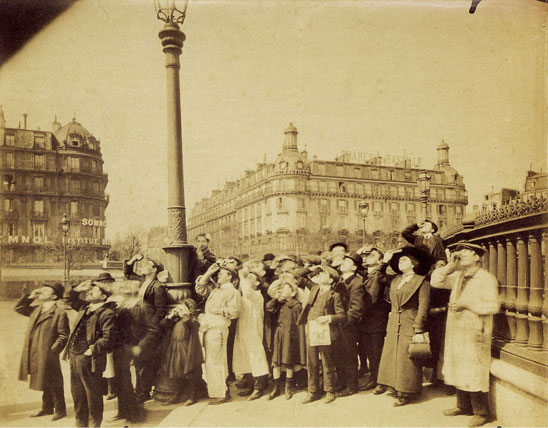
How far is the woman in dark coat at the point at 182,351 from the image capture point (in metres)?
4.30

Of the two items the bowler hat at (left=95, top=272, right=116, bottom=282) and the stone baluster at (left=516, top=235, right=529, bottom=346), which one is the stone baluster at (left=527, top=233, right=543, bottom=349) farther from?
the bowler hat at (left=95, top=272, right=116, bottom=282)

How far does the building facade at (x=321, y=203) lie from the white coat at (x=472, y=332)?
147 cm

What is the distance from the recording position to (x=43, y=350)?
4.05 meters

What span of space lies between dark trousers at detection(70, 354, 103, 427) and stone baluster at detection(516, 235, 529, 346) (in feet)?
13.0

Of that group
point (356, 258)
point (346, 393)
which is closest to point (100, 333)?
point (346, 393)

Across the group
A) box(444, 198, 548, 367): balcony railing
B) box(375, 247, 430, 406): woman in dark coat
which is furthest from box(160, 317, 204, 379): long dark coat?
box(444, 198, 548, 367): balcony railing

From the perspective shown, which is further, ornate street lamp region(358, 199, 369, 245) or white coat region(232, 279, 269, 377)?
ornate street lamp region(358, 199, 369, 245)

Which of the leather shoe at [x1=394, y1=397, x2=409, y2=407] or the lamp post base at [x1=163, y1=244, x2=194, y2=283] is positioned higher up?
the lamp post base at [x1=163, y1=244, x2=194, y2=283]

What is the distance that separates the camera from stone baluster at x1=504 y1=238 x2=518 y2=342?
3904 millimetres

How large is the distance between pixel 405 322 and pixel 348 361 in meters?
0.80

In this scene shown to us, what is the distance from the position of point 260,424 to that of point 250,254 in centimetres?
218

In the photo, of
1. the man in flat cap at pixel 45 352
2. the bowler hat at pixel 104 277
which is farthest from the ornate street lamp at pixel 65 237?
the bowler hat at pixel 104 277

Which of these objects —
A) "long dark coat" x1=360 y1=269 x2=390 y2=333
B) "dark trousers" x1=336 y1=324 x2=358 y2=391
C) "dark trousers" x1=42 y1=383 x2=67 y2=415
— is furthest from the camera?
"long dark coat" x1=360 y1=269 x2=390 y2=333

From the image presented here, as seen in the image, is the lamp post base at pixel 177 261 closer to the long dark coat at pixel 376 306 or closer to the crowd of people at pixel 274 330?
the crowd of people at pixel 274 330
